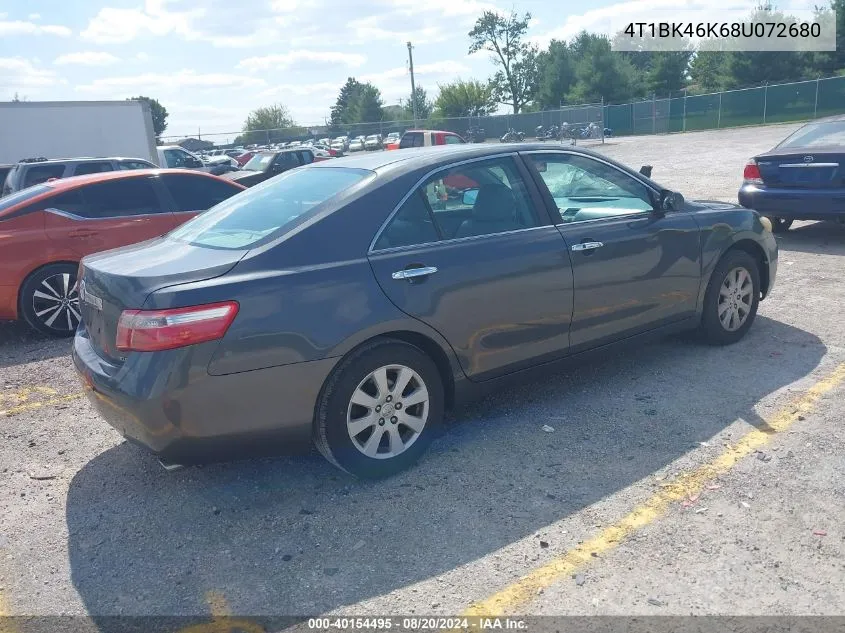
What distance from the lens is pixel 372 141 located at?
43.2 metres

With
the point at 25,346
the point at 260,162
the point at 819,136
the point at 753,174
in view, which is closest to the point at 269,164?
the point at 260,162

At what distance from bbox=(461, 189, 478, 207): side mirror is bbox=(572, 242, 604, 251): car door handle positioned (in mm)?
652

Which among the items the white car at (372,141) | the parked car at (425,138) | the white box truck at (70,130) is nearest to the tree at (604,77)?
the white car at (372,141)

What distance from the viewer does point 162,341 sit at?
10.4ft

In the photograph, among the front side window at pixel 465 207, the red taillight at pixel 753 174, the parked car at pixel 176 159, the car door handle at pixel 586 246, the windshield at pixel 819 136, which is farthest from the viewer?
the parked car at pixel 176 159

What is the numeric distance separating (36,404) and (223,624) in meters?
3.06

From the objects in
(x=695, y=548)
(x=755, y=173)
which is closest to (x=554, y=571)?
(x=695, y=548)

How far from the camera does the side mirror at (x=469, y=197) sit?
4170 millimetres

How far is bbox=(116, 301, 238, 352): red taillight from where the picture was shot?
316 cm

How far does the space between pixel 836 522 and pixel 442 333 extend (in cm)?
196

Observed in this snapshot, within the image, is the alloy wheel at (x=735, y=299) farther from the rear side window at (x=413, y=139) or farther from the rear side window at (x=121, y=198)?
the rear side window at (x=413, y=139)

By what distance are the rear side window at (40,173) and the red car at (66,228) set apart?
18.8 ft

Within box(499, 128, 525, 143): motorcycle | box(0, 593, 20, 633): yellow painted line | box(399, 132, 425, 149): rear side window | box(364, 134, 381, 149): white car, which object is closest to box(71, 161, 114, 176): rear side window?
box(0, 593, 20, 633): yellow painted line

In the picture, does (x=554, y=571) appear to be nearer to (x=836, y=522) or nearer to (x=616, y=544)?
(x=616, y=544)
